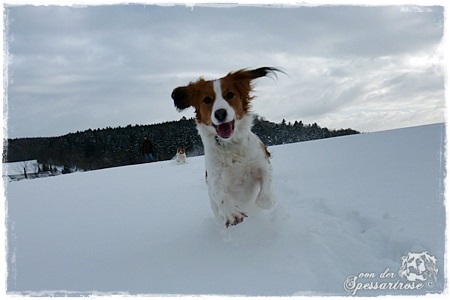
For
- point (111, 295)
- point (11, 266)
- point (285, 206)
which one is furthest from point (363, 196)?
point (11, 266)

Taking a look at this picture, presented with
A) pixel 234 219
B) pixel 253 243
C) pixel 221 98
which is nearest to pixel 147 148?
pixel 221 98

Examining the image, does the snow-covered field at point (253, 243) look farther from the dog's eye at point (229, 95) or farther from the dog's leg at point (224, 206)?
the dog's eye at point (229, 95)

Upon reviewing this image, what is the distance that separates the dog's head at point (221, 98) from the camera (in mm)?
3316

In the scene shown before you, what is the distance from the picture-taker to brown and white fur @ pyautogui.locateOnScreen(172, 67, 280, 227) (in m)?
3.32

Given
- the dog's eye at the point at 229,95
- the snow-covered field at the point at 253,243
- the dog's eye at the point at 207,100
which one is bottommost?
the snow-covered field at the point at 253,243

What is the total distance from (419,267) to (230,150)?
1864mm

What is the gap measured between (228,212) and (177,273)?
2.79 feet

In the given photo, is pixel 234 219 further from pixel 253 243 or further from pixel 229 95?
pixel 229 95

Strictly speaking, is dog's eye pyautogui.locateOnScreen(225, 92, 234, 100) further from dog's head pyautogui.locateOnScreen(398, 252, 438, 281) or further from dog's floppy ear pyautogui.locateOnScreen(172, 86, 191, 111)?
dog's head pyautogui.locateOnScreen(398, 252, 438, 281)

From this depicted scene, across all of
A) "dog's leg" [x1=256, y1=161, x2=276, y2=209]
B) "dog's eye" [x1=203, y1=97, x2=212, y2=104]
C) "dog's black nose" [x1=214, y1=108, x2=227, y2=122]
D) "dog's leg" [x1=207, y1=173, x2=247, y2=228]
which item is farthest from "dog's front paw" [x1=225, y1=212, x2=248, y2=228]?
"dog's eye" [x1=203, y1=97, x2=212, y2=104]

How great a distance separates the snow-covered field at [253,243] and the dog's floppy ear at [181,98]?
1.20m

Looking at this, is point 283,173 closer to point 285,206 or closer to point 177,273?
point 285,206

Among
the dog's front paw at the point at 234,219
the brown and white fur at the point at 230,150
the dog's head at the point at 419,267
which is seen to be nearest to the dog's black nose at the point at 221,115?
the brown and white fur at the point at 230,150

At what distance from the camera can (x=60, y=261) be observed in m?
2.77
